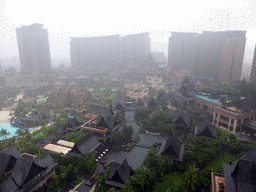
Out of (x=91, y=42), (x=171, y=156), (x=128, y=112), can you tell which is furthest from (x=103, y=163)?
(x=91, y=42)

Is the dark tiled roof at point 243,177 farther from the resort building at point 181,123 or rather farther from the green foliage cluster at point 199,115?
the green foliage cluster at point 199,115

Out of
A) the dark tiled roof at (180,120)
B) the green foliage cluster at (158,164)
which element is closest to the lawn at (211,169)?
the green foliage cluster at (158,164)

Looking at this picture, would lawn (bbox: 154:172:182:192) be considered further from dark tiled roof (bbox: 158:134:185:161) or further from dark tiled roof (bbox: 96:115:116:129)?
dark tiled roof (bbox: 96:115:116:129)

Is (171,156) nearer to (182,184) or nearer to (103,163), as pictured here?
(182,184)

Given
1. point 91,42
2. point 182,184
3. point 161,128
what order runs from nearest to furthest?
1. point 182,184
2. point 161,128
3. point 91,42

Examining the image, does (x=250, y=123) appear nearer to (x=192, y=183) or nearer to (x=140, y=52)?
(x=192, y=183)

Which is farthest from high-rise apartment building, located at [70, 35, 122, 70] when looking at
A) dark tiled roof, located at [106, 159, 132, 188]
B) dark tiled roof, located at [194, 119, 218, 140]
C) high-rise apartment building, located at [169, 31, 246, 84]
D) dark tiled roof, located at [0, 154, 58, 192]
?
dark tiled roof, located at [106, 159, 132, 188]

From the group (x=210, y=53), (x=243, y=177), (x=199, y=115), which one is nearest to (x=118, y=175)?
(x=243, y=177)
